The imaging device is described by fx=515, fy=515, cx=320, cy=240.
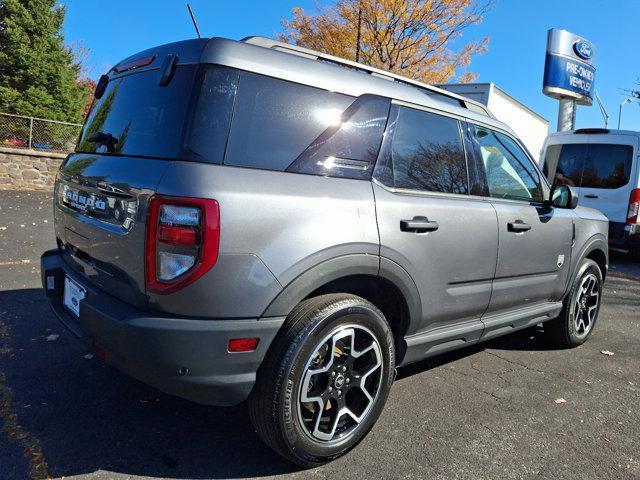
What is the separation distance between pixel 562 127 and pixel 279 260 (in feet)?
58.3

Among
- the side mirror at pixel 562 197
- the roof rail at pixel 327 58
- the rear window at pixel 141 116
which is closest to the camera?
the rear window at pixel 141 116

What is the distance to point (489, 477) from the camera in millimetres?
2455

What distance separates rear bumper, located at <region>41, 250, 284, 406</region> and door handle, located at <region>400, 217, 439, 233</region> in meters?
0.86

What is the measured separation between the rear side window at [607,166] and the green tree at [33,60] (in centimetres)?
1815

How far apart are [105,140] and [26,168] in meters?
12.8

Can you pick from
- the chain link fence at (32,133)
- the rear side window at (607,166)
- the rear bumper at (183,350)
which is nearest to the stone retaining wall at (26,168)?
the chain link fence at (32,133)

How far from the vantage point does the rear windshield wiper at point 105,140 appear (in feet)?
8.52

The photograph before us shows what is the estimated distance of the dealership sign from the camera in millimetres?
16391

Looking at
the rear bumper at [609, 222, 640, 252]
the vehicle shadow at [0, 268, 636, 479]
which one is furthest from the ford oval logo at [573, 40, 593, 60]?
the vehicle shadow at [0, 268, 636, 479]

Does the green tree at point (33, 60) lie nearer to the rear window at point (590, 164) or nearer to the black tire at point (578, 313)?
the rear window at point (590, 164)

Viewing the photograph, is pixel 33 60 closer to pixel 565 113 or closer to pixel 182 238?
pixel 565 113

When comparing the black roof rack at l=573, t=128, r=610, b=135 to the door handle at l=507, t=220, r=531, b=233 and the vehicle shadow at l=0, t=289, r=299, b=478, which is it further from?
the vehicle shadow at l=0, t=289, r=299, b=478

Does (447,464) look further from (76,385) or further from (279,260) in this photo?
(76,385)

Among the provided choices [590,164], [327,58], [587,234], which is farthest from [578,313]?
[590,164]
